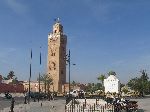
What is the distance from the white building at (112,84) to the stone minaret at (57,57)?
47.9 ft

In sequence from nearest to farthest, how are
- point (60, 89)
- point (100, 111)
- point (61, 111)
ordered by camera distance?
1. point (100, 111)
2. point (61, 111)
3. point (60, 89)

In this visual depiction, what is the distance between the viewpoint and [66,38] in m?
114

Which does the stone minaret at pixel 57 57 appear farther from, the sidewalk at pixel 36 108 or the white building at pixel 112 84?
the sidewalk at pixel 36 108

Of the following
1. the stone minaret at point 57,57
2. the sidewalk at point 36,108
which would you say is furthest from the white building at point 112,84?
the sidewalk at point 36,108

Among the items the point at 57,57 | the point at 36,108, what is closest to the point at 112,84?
the point at 57,57

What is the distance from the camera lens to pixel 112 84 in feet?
369

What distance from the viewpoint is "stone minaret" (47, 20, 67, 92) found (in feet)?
355

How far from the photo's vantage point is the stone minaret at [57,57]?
108344mm

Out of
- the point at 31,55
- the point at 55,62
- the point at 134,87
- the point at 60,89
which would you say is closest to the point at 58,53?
the point at 55,62

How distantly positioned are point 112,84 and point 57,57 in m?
20.4

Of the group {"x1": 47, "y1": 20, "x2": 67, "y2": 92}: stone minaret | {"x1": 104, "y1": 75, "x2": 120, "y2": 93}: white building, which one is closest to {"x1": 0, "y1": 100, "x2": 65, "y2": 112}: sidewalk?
{"x1": 47, "y1": 20, "x2": 67, "y2": 92}: stone minaret

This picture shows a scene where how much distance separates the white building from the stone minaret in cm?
1460

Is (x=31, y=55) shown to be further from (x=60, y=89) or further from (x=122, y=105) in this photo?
(x=60, y=89)

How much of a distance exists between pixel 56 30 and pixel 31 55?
73926 millimetres
